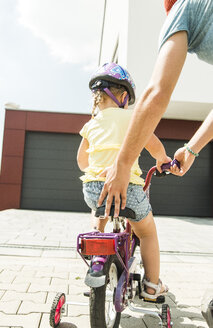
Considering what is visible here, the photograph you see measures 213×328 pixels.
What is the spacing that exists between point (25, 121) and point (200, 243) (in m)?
9.02

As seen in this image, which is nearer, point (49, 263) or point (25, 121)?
point (49, 263)

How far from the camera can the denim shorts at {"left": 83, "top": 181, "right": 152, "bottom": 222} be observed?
72.1 inches

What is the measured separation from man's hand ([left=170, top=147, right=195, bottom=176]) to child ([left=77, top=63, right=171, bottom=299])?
0.16m

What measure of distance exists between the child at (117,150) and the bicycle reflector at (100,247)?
309mm

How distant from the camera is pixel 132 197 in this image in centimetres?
183

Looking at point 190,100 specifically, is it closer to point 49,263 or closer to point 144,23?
point 144,23

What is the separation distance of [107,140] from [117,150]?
0.32ft

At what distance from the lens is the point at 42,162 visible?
1278 cm

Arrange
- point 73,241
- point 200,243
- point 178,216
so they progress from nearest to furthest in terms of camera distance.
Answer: point 73,241 → point 200,243 → point 178,216

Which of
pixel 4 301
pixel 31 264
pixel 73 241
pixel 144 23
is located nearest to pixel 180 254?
pixel 73 241

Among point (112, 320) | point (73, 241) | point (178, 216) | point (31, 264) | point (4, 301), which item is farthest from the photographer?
point (178, 216)

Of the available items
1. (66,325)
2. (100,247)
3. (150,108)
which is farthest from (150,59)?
(150,108)

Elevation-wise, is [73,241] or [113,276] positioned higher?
[113,276]

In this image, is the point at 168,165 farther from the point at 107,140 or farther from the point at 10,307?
the point at 10,307
